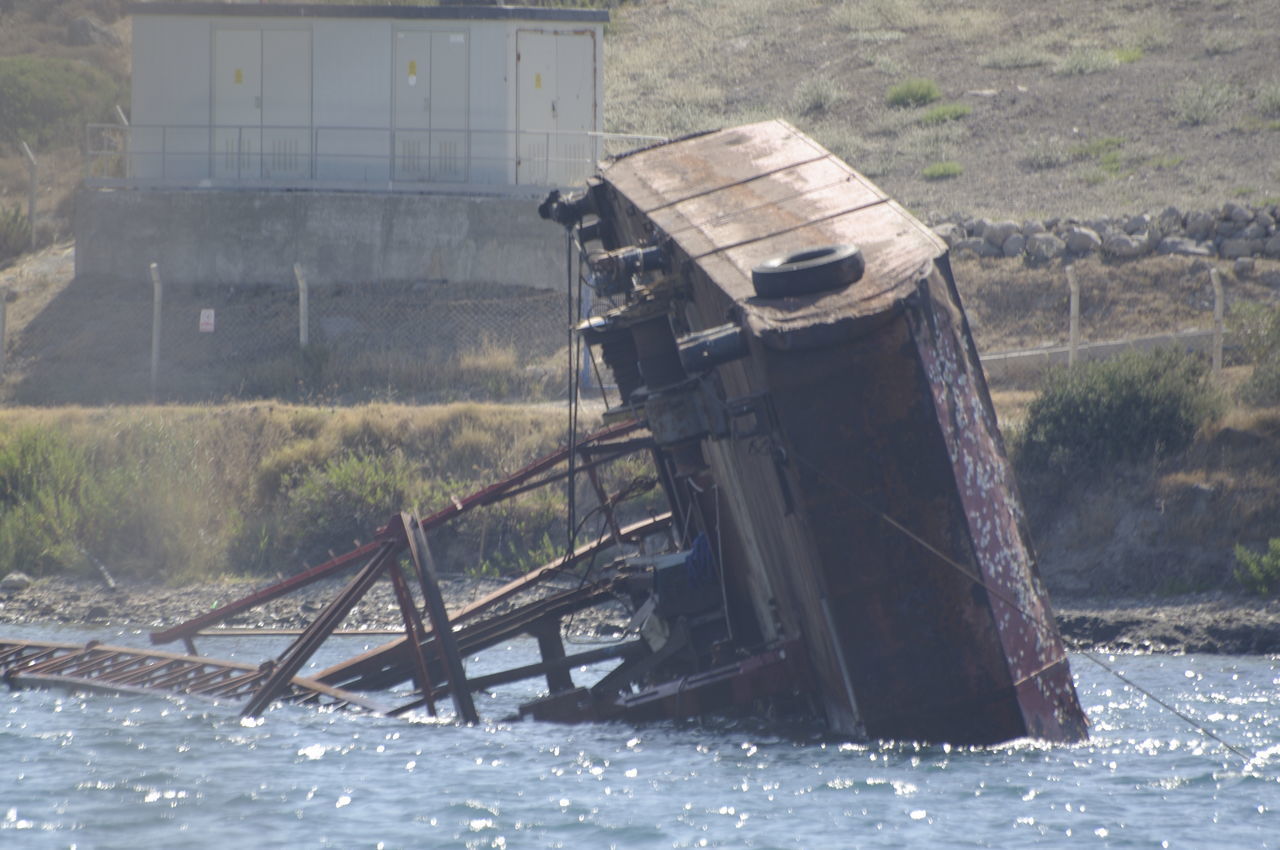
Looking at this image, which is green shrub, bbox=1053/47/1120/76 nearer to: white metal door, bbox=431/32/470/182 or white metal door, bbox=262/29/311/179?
white metal door, bbox=431/32/470/182

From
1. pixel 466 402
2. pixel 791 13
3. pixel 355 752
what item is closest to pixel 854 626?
pixel 355 752

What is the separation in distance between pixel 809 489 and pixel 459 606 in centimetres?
1042

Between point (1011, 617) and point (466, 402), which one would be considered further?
point (466, 402)

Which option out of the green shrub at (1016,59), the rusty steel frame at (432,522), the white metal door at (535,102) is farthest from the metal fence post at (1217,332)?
the green shrub at (1016,59)

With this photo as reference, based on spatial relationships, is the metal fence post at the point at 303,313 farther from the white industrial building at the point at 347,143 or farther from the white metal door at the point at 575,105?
the white metal door at the point at 575,105

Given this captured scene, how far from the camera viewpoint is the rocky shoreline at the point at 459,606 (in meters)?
16.8

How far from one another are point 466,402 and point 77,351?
9.29 m

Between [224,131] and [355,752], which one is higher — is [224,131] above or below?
above

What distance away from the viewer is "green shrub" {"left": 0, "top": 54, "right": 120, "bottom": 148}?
4725 centimetres

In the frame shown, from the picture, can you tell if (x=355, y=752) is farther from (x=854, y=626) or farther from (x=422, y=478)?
(x=422, y=478)

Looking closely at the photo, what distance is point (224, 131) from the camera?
109 feet

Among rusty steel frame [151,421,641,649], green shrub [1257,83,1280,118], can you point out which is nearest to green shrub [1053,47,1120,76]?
green shrub [1257,83,1280,118]

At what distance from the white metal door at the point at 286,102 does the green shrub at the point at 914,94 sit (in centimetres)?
2141

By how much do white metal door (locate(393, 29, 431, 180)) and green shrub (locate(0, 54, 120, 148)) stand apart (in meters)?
18.5
